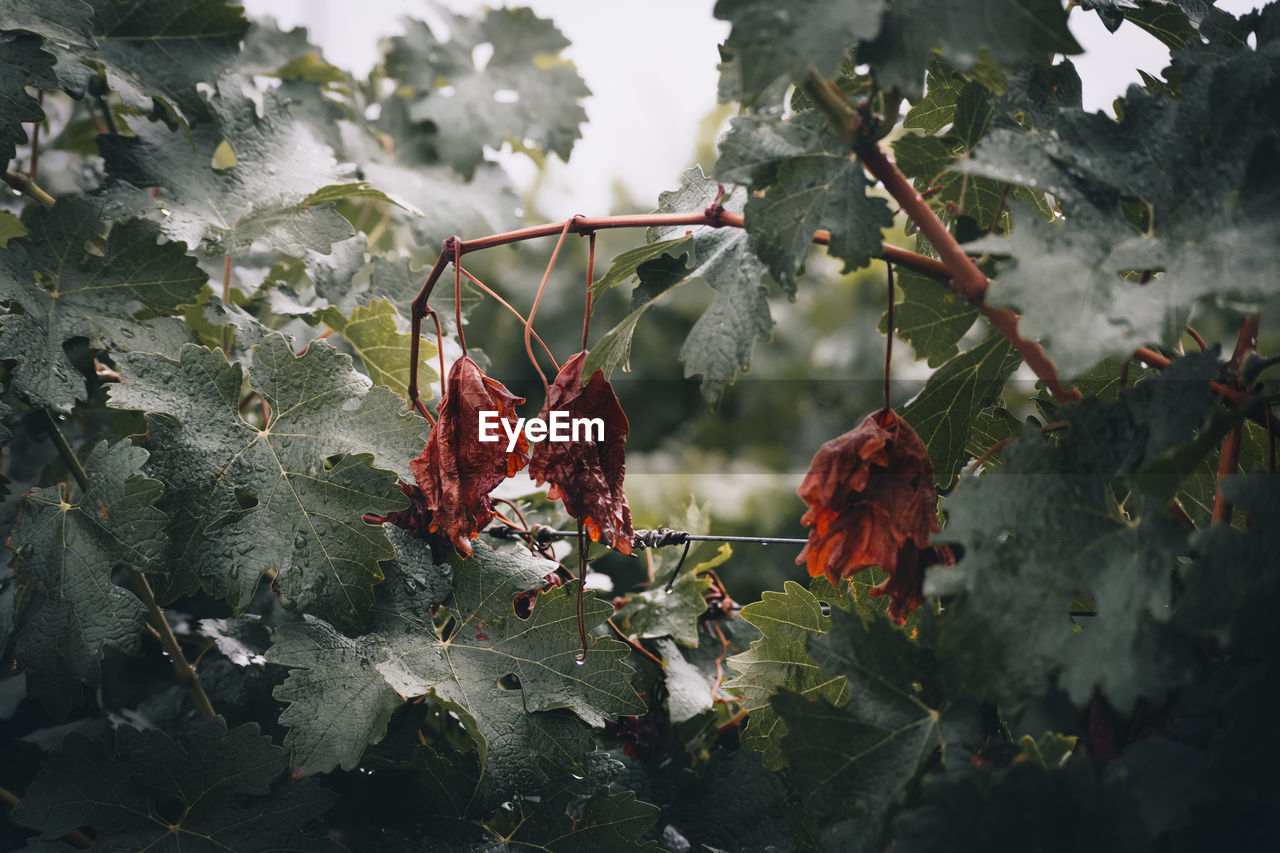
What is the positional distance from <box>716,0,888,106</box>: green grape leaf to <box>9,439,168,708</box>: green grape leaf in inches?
23.1

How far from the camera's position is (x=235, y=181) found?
2.89ft

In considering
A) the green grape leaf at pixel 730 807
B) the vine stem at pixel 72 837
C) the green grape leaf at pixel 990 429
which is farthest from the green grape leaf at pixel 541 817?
the green grape leaf at pixel 990 429

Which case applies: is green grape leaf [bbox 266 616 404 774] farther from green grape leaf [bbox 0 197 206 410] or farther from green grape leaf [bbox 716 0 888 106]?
green grape leaf [bbox 716 0 888 106]

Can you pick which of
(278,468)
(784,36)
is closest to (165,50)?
(278,468)

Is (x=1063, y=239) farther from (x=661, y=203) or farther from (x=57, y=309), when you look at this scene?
(x=57, y=309)

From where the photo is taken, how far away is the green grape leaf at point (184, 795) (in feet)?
2.30

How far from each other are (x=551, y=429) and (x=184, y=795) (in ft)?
1.53

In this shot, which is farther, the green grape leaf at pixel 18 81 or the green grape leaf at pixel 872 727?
the green grape leaf at pixel 18 81

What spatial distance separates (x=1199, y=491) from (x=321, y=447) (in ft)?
2.56

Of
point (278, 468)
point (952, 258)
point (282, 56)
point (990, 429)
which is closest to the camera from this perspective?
point (952, 258)

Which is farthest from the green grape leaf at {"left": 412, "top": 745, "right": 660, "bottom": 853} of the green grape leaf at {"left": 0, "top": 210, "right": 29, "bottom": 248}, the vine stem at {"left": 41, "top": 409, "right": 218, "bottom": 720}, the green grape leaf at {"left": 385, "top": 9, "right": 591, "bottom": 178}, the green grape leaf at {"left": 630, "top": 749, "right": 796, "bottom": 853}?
the green grape leaf at {"left": 385, "top": 9, "right": 591, "bottom": 178}

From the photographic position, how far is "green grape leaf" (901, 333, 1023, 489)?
70 centimetres

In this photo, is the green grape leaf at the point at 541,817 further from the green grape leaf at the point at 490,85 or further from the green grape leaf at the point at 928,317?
the green grape leaf at the point at 490,85

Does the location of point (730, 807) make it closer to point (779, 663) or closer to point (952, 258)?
point (779, 663)
